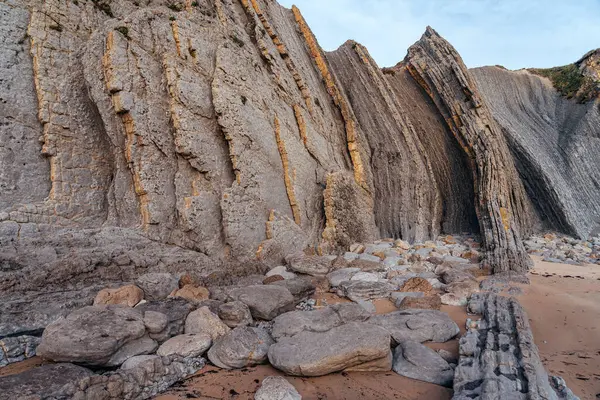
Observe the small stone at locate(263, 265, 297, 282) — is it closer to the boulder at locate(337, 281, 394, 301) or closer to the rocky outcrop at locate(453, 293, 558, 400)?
the boulder at locate(337, 281, 394, 301)

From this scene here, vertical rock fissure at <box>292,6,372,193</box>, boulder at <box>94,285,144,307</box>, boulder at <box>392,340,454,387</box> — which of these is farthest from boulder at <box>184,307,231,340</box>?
vertical rock fissure at <box>292,6,372,193</box>

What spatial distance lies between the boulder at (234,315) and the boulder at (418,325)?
6.59ft

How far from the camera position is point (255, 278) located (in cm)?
806

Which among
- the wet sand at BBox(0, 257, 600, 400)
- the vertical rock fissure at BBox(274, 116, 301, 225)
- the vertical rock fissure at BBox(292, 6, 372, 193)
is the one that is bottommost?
the wet sand at BBox(0, 257, 600, 400)

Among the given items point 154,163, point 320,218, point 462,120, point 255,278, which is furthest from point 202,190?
point 462,120

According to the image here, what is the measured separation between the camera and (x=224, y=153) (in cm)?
949

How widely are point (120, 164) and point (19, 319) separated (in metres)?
4.31

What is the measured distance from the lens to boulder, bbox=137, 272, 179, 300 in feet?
21.6

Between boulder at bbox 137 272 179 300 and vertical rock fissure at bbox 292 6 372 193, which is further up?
vertical rock fissure at bbox 292 6 372 193

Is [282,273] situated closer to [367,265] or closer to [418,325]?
[367,265]

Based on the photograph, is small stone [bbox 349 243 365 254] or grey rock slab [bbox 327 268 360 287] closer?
grey rock slab [bbox 327 268 360 287]

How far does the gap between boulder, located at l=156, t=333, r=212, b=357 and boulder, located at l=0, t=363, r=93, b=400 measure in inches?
34.4

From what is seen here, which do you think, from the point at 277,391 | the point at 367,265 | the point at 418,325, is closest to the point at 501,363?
the point at 418,325

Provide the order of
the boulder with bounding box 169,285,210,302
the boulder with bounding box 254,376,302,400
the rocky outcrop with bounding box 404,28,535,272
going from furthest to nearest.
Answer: the rocky outcrop with bounding box 404,28,535,272
the boulder with bounding box 169,285,210,302
the boulder with bounding box 254,376,302,400
